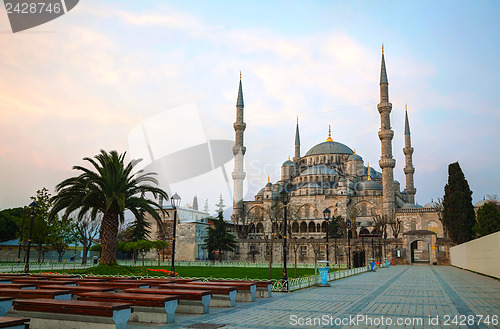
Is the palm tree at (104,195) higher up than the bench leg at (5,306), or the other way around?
the palm tree at (104,195)

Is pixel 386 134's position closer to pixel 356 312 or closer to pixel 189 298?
pixel 356 312

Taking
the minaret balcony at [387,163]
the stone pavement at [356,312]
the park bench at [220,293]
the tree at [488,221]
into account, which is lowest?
the stone pavement at [356,312]

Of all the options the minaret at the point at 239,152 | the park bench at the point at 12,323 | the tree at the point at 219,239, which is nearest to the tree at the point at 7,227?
the tree at the point at 219,239

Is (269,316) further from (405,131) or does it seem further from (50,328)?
(405,131)

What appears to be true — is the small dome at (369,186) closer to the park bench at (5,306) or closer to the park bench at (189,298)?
the park bench at (189,298)

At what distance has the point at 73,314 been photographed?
568 cm

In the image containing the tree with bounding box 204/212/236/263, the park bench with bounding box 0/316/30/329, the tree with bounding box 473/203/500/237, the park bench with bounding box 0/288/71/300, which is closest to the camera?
the park bench with bounding box 0/316/30/329

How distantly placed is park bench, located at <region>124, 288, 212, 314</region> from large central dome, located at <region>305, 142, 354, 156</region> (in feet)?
216

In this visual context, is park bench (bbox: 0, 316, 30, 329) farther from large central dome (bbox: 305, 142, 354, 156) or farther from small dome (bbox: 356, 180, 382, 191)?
large central dome (bbox: 305, 142, 354, 156)

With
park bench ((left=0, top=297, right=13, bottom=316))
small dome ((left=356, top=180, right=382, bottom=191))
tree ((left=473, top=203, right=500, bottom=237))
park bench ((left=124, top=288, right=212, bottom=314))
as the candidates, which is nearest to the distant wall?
tree ((left=473, top=203, right=500, bottom=237))

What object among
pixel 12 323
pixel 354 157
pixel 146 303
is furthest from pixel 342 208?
pixel 12 323

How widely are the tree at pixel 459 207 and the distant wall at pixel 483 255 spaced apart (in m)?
2.28

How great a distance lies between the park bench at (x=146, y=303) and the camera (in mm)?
6258

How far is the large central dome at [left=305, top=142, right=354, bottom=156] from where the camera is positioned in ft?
235
